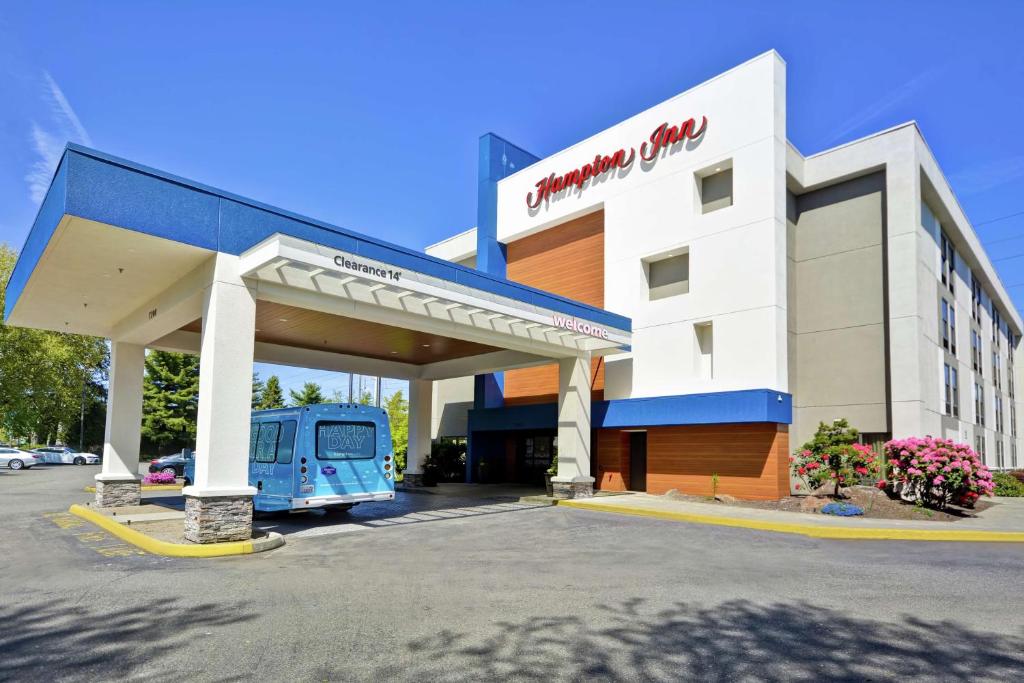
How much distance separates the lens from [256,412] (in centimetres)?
1628

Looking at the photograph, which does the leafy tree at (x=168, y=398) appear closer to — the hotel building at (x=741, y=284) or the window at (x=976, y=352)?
the hotel building at (x=741, y=284)

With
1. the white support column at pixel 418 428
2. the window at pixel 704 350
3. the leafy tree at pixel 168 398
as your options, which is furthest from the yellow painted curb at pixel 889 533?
the leafy tree at pixel 168 398

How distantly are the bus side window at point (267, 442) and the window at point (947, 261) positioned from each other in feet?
85.0

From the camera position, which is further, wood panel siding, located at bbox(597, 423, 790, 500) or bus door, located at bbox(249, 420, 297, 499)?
wood panel siding, located at bbox(597, 423, 790, 500)

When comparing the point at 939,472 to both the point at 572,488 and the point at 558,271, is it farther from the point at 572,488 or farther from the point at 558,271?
the point at 558,271

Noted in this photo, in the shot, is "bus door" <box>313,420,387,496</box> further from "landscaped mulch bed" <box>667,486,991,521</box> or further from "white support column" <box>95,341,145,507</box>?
"landscaped mulch bed" <box>667,486,991,521</box>

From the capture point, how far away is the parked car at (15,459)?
4206cm

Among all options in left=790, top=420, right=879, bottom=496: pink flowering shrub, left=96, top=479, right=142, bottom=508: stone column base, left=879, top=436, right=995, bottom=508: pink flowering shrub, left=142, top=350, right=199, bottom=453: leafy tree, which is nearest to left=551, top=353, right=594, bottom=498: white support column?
left=790, top=420, right=879, bottom=496: pink flowering shrub

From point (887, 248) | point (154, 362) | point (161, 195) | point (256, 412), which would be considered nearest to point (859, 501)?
point (887, 248)

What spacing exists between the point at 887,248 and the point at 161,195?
21.7 metres

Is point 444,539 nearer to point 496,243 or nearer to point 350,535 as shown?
point 350,535

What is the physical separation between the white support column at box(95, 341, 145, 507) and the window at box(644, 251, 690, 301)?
658 inches

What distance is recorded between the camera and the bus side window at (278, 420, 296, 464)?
1467 centimetres

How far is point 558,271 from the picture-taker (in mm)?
27609
